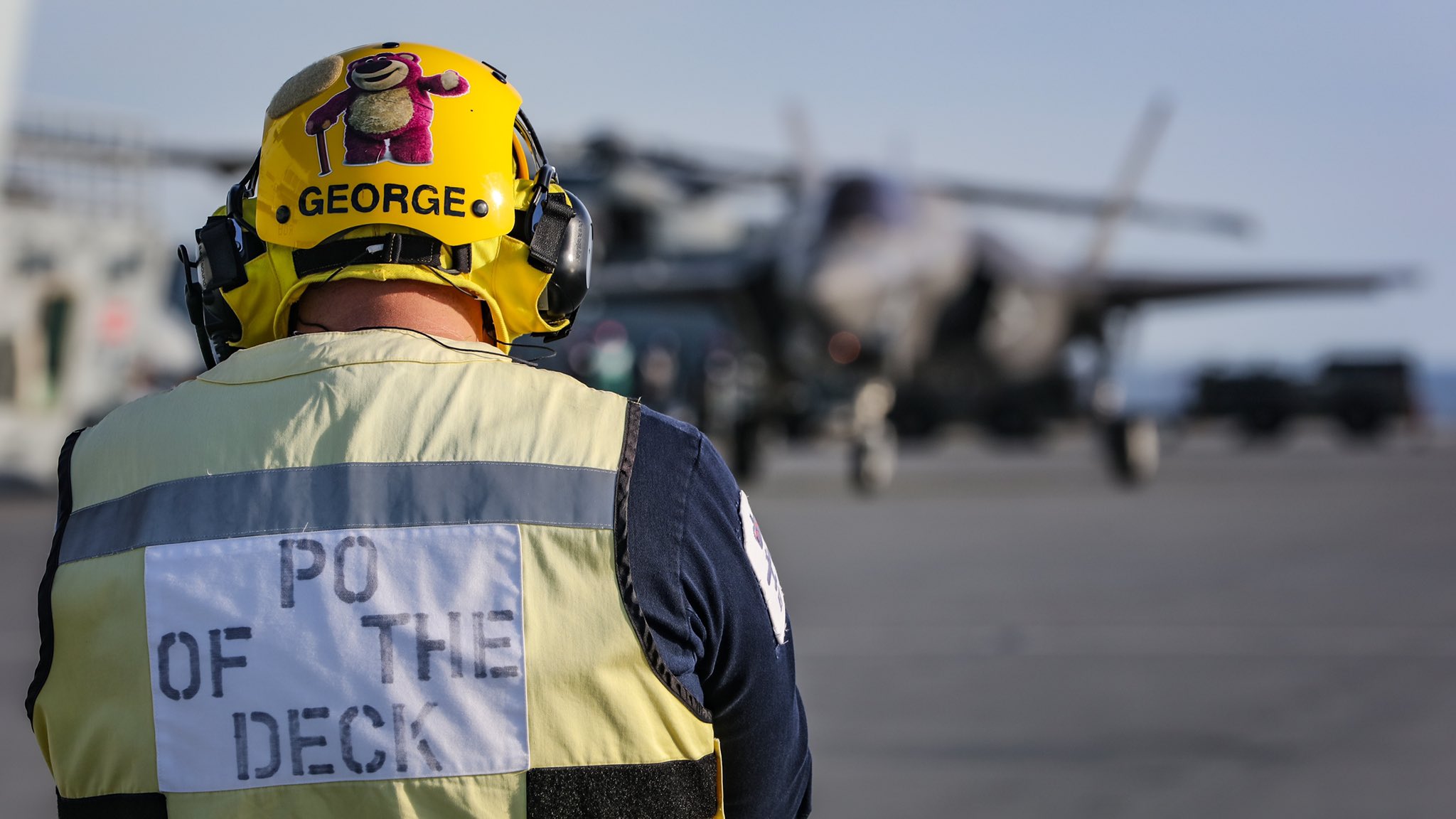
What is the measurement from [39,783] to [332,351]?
4452 millimetres

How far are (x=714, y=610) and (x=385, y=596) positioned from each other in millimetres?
357

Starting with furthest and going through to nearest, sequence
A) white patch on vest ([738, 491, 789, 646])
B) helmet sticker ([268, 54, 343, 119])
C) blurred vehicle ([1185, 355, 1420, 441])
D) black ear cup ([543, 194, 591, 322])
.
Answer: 1. blurred vehicle ([1185, 355, 1420, 441])
2. black ear cup ([543, 194, 591, 322])
3. helmet sticker ([268, 54, 343, 119])
4. white patch on vest ([738, 491, 789, 646])

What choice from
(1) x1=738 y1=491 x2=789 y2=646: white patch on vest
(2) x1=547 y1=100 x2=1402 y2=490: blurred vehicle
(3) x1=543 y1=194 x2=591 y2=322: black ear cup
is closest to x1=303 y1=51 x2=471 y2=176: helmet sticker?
(3) x1=543 y1=194 x2=591 y2=322: black ear cup

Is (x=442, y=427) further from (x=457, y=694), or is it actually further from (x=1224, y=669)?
(x=1224, y=669)

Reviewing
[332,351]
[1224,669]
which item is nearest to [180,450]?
[332,351]

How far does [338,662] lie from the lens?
1.41 metres

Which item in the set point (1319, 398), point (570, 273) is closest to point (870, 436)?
point (570, 273)

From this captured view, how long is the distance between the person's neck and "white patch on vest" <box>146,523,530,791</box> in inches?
11.2

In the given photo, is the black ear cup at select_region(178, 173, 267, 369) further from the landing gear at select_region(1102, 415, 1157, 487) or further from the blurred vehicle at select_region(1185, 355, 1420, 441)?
the blurred vehicle at select_region(1185, 355, 1420, 441)

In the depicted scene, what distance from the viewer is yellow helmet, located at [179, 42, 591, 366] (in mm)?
1626

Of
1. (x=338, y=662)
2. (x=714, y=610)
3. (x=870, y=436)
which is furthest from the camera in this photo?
(x=870, y=436)

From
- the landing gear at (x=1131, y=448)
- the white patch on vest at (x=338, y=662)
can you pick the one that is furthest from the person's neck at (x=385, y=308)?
the landing gear at (x=1131, y=448)

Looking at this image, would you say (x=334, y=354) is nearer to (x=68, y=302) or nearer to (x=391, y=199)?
(x=391, y=199)

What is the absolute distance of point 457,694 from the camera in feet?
4.67
